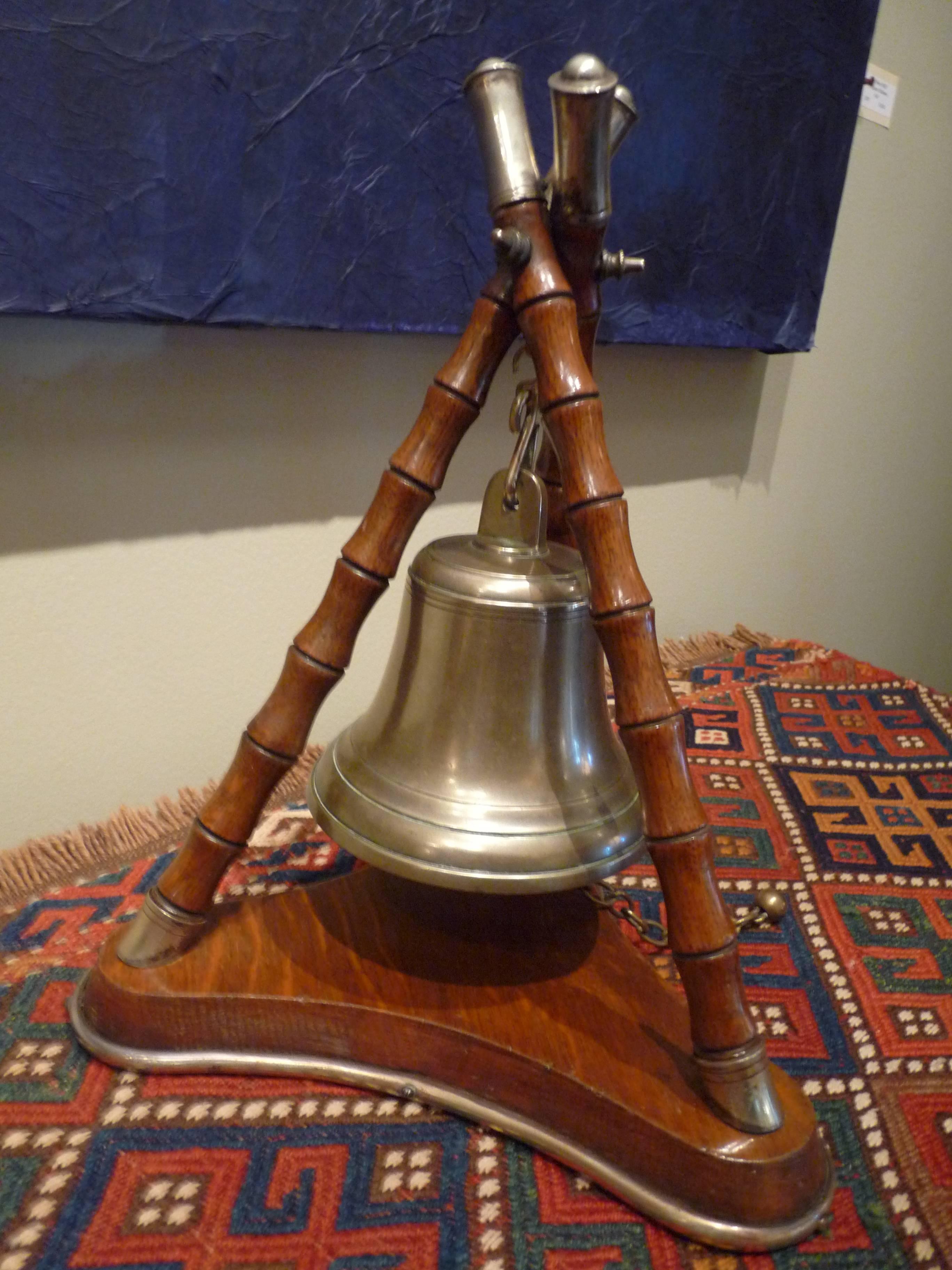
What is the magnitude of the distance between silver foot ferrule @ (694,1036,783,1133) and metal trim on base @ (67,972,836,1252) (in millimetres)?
55

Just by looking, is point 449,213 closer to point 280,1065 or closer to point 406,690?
point 406,690

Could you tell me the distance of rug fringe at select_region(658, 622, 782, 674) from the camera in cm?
139

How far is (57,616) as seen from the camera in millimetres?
825

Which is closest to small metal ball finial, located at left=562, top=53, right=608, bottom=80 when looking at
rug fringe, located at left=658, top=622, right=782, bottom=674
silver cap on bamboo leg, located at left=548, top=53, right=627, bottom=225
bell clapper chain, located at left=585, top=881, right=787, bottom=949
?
silver cap on bamboo leg, located at left=548, top=53, right=627, bottom=225

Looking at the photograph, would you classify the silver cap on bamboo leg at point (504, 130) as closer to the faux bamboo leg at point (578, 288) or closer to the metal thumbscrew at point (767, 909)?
the faux bamboo leg at point (578, 288)

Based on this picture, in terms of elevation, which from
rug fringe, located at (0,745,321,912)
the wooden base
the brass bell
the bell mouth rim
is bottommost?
rug fringe, located at (0,745,321,912)

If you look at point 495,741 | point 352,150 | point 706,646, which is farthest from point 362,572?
point 706,646

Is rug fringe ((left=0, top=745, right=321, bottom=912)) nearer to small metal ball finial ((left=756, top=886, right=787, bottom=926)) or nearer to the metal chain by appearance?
the metal chain

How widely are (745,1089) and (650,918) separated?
0.29m

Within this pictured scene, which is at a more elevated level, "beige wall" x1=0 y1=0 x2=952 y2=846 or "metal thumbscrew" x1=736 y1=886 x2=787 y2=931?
"beige wall" x1=0 y1=0 x2=952 y2=846

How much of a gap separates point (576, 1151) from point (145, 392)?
2.24 ft

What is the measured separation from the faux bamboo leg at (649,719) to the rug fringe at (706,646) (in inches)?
32.8

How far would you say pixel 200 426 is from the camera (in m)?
0.87

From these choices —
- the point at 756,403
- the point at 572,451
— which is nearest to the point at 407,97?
the point at 572,451
